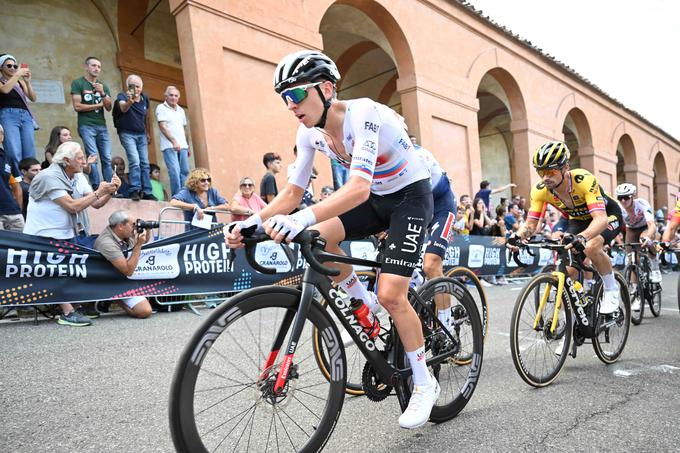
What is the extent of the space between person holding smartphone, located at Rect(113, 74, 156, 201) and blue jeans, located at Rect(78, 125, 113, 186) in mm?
293

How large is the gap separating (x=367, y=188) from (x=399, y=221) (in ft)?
1.53

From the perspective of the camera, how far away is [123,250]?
18.7 ft

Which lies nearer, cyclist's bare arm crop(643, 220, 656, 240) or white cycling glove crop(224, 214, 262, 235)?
white cycling glove crop(224, 214, 262, 235)

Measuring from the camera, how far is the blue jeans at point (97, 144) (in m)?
7.22

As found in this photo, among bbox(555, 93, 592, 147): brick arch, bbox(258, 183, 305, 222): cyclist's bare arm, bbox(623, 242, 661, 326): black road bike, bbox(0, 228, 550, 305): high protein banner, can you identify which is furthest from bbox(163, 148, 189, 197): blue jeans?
bbox(555, 93, 592, 147): brick arch

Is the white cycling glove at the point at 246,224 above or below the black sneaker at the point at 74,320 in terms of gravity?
above

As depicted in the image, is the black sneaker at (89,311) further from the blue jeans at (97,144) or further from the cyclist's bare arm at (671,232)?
the cyclist's bare arm at (671,232)

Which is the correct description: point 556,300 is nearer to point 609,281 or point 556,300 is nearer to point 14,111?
point 609,281

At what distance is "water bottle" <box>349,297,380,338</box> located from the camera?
240 cm

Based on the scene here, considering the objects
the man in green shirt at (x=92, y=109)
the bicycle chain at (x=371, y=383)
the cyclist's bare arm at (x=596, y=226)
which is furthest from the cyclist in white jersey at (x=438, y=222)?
the man in green shirt at (x=92, y=109)

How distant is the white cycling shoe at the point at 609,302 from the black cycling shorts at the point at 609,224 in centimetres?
76

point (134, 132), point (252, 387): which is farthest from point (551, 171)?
point (134, 132)

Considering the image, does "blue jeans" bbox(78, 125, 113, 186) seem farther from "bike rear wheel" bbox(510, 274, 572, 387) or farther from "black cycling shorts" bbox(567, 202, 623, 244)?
"black cycling shorts" bbox(567, 202, 623, 244)

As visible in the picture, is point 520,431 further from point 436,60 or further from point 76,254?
point 436,60
